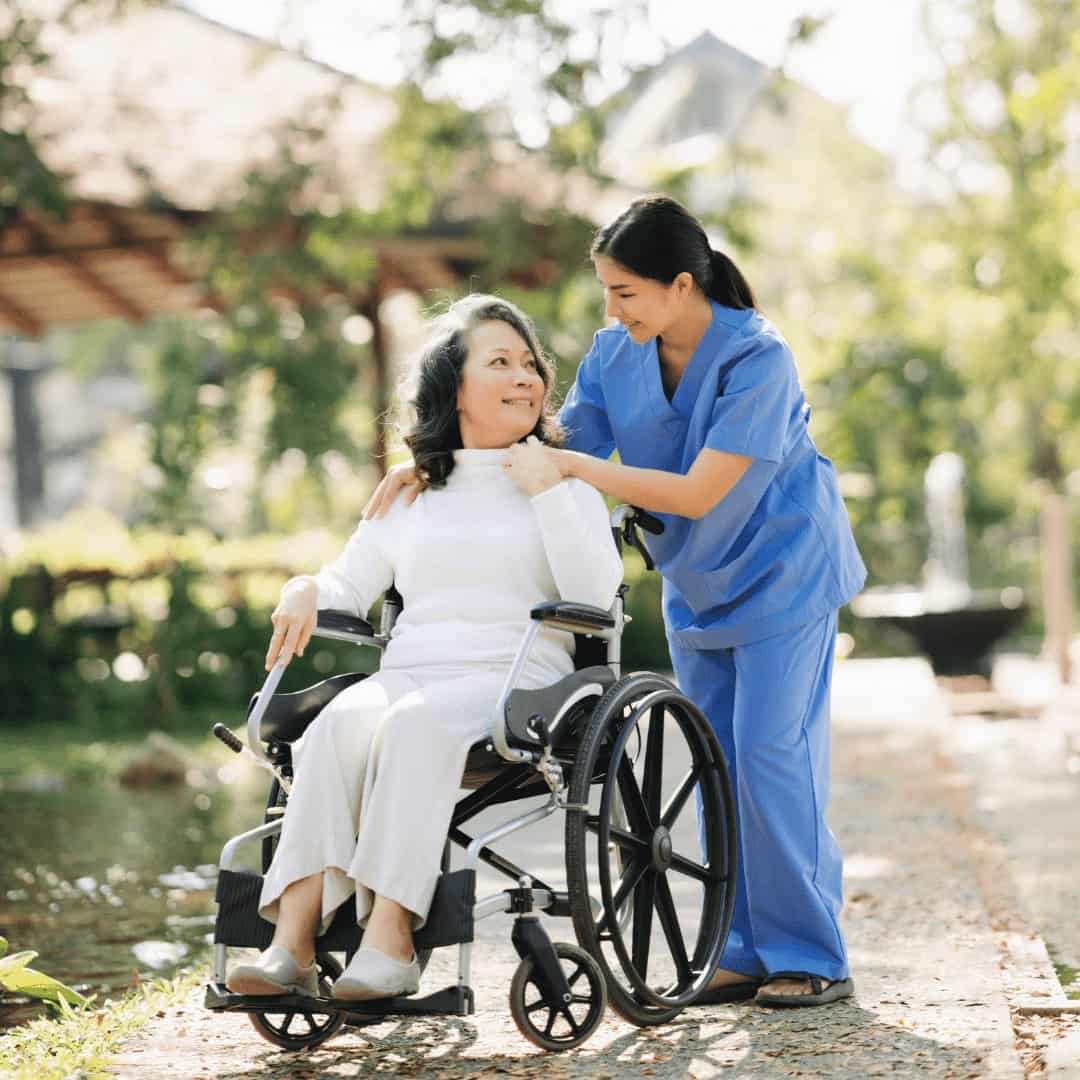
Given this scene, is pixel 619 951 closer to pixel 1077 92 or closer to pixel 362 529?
pixel 362 529

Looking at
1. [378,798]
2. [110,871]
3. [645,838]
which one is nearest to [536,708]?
[378,798]

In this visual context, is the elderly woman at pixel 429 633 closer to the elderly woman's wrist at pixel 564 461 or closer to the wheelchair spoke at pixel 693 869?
the elderly woman's wrist at pixel 564 461

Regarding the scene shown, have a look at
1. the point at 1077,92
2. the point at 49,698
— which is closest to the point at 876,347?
the point at 1077,92

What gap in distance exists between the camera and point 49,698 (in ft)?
33.8

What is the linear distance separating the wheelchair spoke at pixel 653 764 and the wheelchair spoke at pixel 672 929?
124mm

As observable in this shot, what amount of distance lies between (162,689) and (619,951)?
7.21m

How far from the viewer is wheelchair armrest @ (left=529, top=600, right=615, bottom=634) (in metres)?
2.99

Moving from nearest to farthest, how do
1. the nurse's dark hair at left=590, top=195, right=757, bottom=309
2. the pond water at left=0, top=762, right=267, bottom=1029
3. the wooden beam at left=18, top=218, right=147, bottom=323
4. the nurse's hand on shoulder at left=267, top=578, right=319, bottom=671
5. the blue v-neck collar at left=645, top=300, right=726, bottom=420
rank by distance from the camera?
the nurse's hand on shoulder at left=267, top=578, right=319, bottom=671, the nurse's dark hair at left=590, top=195, right=757, bottom=309, the blue v-neck collar at left=645, top=300, right=726, bottom=420, the pond water at left=0, top=762, right=267, bottom=1029, the wooden beam at left=18, top=218, right=147, bottom=323

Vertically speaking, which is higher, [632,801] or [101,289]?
[101,289]

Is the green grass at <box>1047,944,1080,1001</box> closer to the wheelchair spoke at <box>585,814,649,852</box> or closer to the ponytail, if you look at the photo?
the wheelchair spoke at <box>585,814,649,852</box>

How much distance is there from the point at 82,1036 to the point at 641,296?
1.57 metres

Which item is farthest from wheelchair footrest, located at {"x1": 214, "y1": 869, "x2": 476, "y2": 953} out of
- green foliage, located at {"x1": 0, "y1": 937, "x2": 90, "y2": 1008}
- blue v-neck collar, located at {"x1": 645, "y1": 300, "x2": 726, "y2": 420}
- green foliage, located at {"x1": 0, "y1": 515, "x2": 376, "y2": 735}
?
green foliage, located at {"x1": 0, "y1": 515, "x2": 376, "y2": 735}

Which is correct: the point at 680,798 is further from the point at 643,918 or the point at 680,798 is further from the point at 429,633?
the point at 429,633

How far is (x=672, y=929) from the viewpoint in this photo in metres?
3.30
